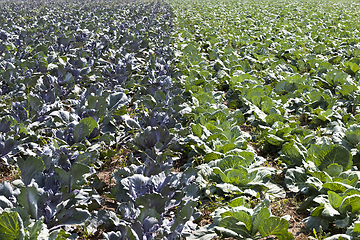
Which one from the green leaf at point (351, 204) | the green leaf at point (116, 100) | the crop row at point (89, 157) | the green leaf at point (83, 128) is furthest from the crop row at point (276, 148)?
the green leaf at point (83, 128)

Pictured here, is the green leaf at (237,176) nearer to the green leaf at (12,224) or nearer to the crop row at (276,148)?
the crop row at (276,148)

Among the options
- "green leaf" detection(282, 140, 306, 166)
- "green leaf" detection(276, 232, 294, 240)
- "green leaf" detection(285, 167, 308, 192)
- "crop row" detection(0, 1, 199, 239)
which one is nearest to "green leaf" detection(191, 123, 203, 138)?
"crop row" detection(0, 1, 199, 239)

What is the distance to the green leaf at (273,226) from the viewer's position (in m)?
2.14

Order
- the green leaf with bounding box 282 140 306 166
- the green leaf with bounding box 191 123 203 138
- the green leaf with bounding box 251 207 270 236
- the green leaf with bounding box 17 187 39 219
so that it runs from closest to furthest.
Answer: the green leaf with bounding box 17 187 39 219, the green leaf with bounding box 251 207 270 236, the green leaf with bounding box 282 140 306 166, the green leaf with bounding box 191 123 203 138

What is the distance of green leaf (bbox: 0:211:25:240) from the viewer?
5.90 feet

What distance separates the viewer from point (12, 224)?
5.99ft

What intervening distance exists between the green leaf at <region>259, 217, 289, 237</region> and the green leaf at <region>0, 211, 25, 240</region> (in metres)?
1.57

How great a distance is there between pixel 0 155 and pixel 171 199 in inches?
72.7

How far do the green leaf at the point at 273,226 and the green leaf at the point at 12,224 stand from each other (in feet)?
5.16

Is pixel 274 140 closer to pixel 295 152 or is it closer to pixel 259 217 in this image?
pixel 295 152

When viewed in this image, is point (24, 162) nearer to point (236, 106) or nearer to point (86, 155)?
point (86, 155)

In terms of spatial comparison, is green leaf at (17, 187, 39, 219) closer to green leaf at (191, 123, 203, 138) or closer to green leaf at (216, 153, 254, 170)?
green leaf at (216, 153, 254, 170)

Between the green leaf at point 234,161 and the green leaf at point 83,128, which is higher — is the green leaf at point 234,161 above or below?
below

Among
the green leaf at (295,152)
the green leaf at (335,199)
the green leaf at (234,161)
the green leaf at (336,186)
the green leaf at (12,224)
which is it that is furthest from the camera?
the green leaf at (295,152)
